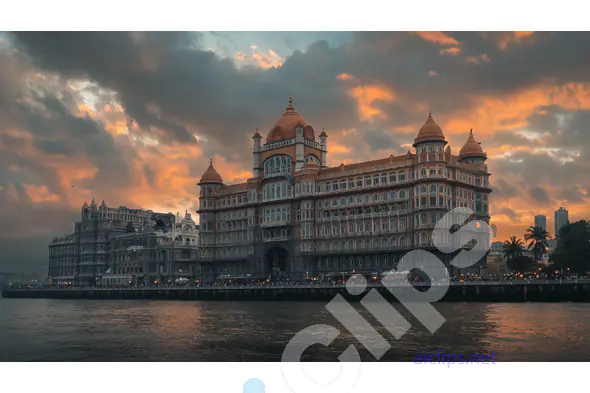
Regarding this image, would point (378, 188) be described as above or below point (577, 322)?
above

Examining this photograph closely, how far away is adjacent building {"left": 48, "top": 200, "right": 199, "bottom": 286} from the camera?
131375mm

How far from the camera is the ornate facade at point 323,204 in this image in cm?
8562

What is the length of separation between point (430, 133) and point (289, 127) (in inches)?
1169

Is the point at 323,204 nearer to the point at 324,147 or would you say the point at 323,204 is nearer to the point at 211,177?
the point at 324,147

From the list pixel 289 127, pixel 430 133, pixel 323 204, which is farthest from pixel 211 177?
pixel 430 133

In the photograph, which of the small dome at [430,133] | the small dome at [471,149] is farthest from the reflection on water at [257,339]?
the small dome at [471,149]

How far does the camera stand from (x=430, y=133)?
84812mm

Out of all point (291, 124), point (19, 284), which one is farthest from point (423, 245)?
point (19, 284)

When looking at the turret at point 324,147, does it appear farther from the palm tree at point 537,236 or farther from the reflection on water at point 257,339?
the reflection on water at point 257,339

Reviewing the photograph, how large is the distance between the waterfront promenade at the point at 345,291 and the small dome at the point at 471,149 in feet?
84.0
